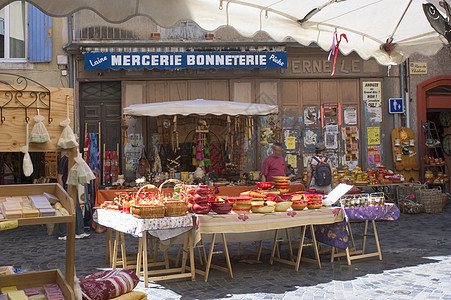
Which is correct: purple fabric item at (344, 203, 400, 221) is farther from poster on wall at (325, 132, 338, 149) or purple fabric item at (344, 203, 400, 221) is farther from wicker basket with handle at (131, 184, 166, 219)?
poster on wall at (325, 132, 338, 149)

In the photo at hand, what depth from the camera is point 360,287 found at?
5.92 meters

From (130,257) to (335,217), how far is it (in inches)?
115

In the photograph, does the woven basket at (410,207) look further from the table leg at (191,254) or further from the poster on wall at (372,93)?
the table leg at (191,254)

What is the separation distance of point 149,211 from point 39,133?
7.43 feet

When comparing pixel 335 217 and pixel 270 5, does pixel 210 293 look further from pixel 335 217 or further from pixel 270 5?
pixel 270 5

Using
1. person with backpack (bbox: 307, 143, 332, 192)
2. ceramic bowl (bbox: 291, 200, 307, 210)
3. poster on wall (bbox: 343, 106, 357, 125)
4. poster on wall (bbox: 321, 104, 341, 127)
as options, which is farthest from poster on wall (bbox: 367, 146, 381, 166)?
ceramic bowl (bbox: 291, 200, 307, 210)

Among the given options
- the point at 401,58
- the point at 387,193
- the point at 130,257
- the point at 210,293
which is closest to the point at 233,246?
the point at 130,257

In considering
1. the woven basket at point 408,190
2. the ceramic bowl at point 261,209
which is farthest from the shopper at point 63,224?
the woven basket at point 408,190

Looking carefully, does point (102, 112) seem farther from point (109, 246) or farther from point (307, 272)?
point (307, 272)

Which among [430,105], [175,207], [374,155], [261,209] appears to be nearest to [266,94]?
[374,155]

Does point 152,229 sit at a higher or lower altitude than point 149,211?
lower

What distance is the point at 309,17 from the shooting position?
596cm

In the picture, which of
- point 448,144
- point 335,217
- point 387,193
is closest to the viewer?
point 335,217

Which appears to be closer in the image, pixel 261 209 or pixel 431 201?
pixel 261 209
